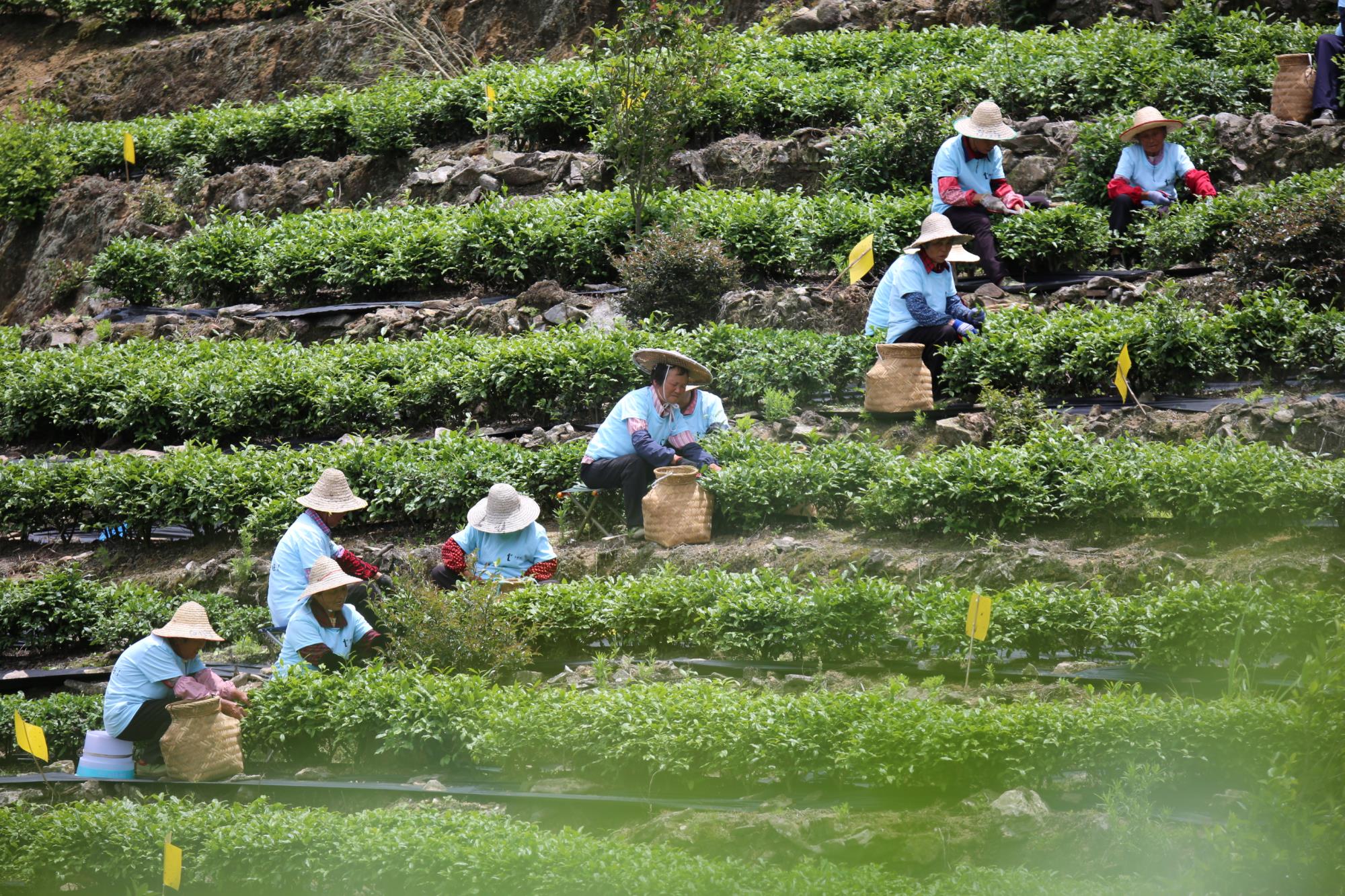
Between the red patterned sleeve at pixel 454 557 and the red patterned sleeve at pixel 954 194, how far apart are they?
595 centimetres

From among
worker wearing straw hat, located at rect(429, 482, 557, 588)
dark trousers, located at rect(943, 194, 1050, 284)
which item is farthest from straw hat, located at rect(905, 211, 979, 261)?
worker wearing straw hat, located at rect(429, 482, 557, 588)

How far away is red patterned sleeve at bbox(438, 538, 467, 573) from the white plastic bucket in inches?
92.4

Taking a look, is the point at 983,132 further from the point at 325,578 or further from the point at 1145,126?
the point at 325,578

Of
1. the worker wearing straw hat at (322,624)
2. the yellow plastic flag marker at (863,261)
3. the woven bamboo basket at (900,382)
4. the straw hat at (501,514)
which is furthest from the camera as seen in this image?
the yellow plastic flag marker at (863,261)

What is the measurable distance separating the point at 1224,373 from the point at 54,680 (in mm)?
9164

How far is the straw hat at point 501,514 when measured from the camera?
366 inches

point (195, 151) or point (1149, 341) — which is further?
point (195, 151)

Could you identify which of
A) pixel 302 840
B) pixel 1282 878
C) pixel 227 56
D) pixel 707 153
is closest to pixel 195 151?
pixel 227 56

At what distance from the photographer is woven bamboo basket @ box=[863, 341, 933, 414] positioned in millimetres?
Result: 10500

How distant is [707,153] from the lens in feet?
53.3

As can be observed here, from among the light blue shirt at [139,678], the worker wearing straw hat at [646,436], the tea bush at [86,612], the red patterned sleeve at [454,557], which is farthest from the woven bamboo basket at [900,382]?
the light blue shirt at [139,678]

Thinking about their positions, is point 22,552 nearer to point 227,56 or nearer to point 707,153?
point 707,153

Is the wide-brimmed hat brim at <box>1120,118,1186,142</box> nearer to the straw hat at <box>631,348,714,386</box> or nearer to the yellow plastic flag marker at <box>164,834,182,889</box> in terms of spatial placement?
the straw hat at <box>631,348,714,386</box>

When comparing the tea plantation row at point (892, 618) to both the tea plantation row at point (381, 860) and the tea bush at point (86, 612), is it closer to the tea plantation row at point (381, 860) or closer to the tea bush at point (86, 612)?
the tea plantation row at point (381, 860)
